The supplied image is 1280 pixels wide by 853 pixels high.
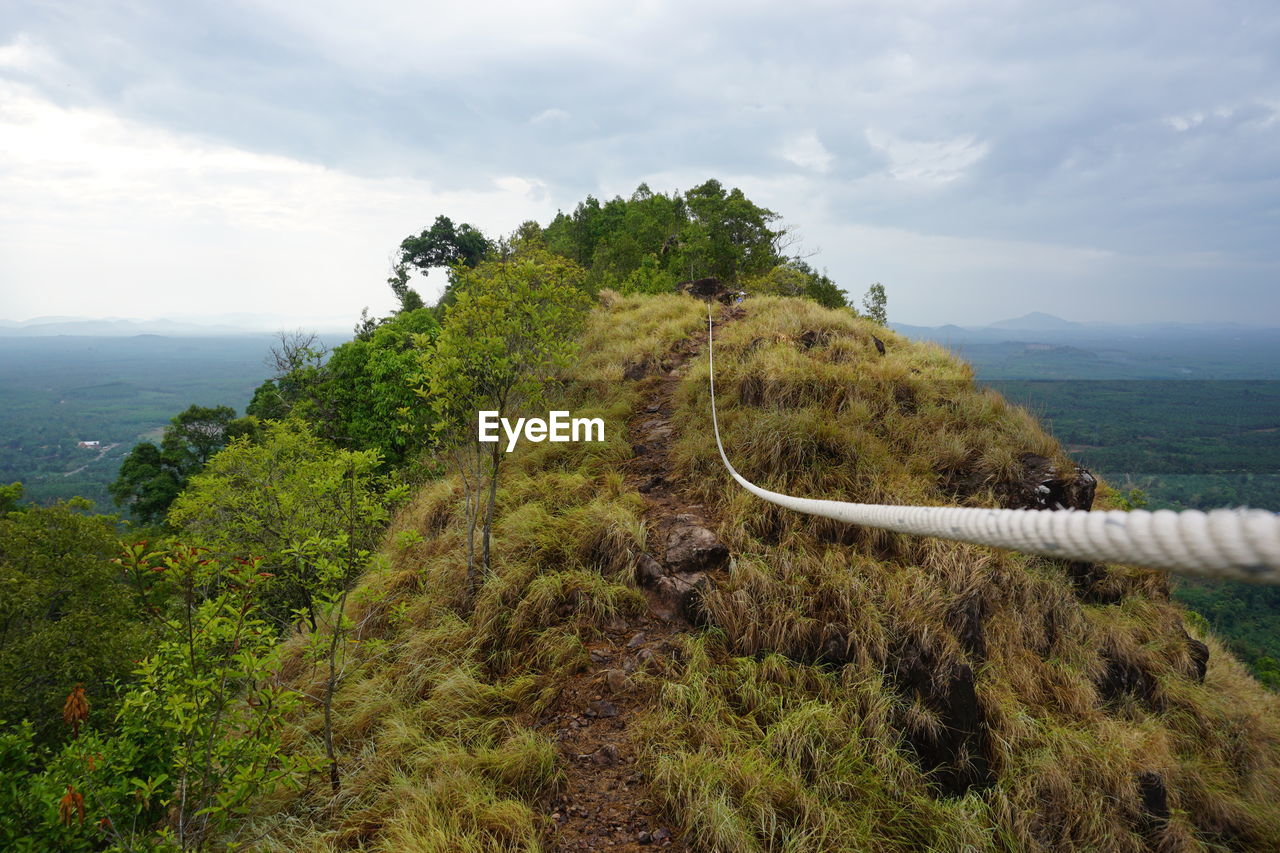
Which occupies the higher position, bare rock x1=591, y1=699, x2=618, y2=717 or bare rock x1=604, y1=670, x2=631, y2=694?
bare rock x1=604, y1=670, x2=631, y2=694

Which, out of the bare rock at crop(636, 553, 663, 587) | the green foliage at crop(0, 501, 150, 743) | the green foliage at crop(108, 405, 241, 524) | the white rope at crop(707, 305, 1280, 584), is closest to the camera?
the white rope at crop(707, 305, 1280, 584)

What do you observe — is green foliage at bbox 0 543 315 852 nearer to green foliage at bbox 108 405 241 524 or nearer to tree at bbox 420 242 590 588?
tree at bbox 420 242 590 588

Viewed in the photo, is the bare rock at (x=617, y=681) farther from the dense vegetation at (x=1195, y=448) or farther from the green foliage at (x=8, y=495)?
the green foliage at (x=8, y=495)

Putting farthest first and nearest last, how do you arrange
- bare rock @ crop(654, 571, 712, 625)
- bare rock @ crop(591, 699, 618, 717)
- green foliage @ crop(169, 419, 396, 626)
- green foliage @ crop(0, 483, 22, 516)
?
green foliage @ crop(0, 483, 22, 516) < green foliage @ crop(169, 419, 396, 626) < bare rock @ crop(654, 571, 712, 625) < bare rock @ crop(591, 699, 618, 717)

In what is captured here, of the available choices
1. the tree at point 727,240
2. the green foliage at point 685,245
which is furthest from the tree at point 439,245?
the tree at point 727,240

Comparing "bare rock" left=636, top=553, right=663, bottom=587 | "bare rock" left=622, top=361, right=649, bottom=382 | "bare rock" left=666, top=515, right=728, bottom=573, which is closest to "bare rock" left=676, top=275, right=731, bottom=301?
"bare rock" left=622, top=361, right=649, bottom=382

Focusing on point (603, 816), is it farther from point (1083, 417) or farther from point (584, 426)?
point (1083, 417)

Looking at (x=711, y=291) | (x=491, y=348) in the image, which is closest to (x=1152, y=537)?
(x=491, y=348)
